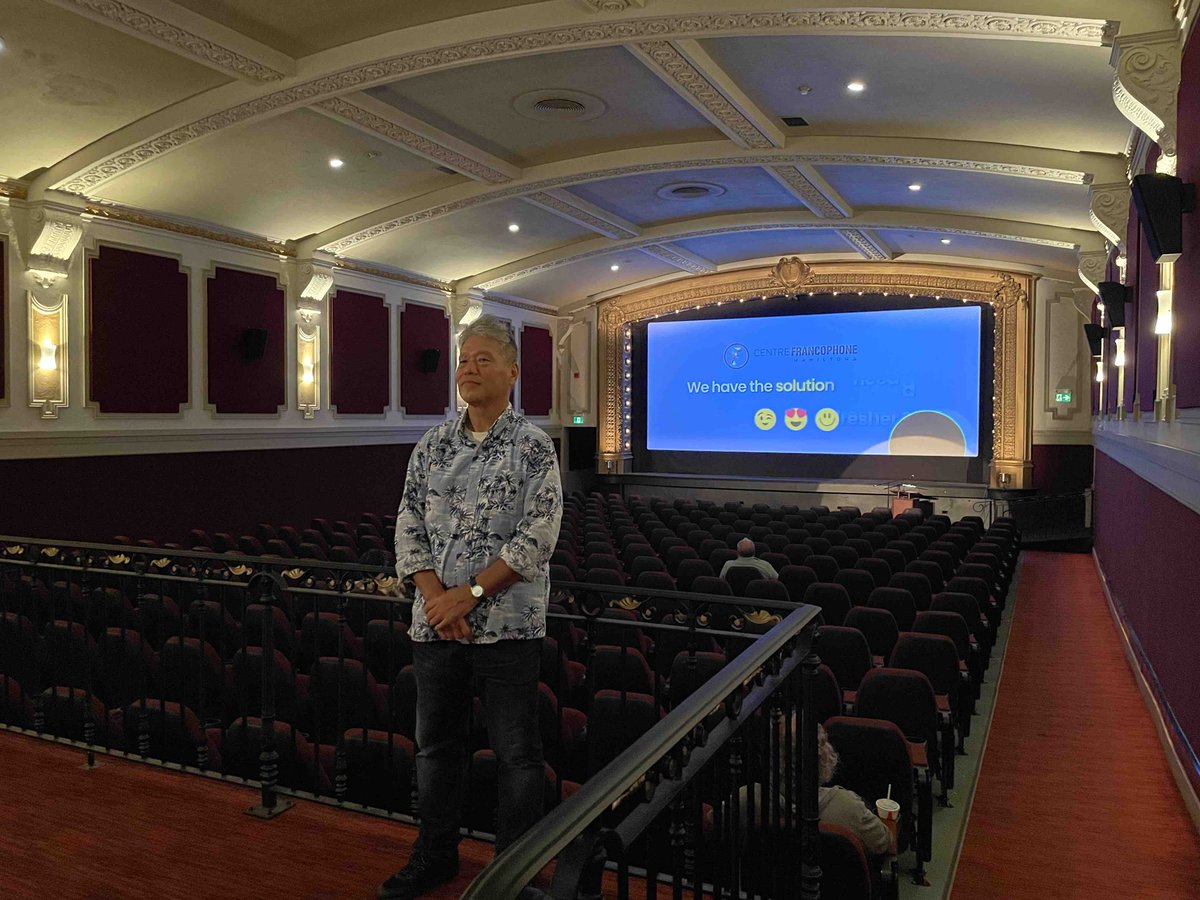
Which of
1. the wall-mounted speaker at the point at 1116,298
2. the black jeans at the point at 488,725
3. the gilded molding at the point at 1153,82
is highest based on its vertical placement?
the gilded molding at the point at 1153,82

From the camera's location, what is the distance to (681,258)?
606 inches

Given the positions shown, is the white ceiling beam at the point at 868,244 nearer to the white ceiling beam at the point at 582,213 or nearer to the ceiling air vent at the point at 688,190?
the ceiling air vent at the point at 688,190

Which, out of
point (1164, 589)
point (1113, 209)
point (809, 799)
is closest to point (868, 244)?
point (1113, 209)

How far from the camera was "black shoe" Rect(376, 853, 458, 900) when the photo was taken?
2244 mm

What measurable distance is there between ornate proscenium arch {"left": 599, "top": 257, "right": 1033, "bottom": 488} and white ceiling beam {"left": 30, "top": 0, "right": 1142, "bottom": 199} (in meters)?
9.45

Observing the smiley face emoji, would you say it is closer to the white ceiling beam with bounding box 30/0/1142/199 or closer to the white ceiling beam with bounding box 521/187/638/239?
the white ceiling beam with bounding box 521/187/638/239

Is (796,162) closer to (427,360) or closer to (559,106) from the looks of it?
(559,106)

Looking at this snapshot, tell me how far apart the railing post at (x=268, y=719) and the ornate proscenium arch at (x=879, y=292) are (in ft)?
45.8

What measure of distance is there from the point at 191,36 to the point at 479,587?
605cm

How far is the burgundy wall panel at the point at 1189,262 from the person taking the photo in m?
4.03

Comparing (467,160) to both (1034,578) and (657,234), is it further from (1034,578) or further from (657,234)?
(1034,578)

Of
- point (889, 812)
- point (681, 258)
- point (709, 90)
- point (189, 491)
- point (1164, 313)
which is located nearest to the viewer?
point (889, 812)

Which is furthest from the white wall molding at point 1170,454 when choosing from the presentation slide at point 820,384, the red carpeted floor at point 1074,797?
the presentation slide at point 820,384

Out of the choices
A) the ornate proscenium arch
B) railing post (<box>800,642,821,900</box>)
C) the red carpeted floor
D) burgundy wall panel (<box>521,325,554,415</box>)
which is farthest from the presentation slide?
railing post (<box>800,642,821,900</box>)
